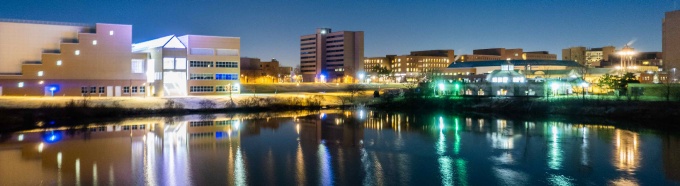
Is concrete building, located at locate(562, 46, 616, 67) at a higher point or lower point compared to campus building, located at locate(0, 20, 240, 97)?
higher

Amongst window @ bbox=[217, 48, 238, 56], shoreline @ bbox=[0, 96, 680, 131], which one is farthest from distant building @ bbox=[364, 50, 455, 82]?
shoreline @ bbox=[0, 96, 680, 131]

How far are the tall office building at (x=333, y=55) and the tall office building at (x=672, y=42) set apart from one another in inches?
2892

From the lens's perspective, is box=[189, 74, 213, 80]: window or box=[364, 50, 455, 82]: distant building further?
box=[364, 50, 455, 82]: distant building

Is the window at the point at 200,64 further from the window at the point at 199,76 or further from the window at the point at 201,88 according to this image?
the window at the point at 201,88

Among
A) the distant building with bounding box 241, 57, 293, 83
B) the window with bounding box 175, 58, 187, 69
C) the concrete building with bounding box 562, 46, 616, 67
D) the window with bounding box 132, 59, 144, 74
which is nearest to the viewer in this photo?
the window with bounding box 132, 59, 144, 74

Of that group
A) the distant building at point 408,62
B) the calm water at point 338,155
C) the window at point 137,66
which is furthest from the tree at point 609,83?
the distant building at point 408,62

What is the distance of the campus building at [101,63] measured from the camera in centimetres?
4556

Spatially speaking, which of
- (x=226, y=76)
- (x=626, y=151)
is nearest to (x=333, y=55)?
(x=226, y=76)

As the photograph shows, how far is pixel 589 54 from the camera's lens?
484 feet

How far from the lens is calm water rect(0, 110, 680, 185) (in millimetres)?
16906

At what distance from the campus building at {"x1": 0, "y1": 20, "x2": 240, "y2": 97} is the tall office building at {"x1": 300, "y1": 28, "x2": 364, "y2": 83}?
74642 millimetres

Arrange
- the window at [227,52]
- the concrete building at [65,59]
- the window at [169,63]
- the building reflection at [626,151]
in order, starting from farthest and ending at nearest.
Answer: the window at [227,52] → the window at [169,63] → the concrete building at [65,59] → the building reflection at [626,151]

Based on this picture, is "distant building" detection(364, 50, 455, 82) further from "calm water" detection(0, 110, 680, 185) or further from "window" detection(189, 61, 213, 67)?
"calm water" detection(0, 110, 680, 185)

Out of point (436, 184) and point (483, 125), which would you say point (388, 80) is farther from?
point (436, 184)
